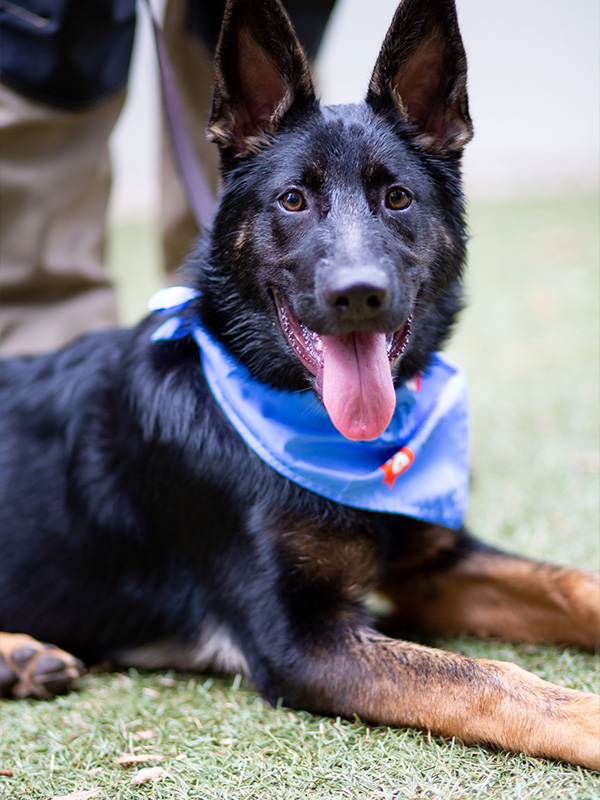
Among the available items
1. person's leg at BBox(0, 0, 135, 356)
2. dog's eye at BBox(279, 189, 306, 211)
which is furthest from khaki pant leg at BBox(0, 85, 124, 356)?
dog's eye at BBox(279, 189, 306, 211)

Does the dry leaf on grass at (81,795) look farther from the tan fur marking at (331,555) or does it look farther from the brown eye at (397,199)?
the brown eye at (397,199)

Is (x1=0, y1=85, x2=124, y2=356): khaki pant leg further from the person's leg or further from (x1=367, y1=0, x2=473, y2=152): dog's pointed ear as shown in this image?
(x1=367, y1=0, x2=473, y2=152): dog's pointed ear

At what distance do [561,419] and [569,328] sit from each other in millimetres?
1988

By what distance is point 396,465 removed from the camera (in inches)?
106

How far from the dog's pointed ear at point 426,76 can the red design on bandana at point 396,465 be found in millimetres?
1062

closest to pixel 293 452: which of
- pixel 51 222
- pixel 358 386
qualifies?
pixel 358 386

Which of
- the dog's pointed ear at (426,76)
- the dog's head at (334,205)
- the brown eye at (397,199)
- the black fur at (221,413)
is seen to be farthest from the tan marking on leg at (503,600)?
the dog's pointed ear at (426,76)

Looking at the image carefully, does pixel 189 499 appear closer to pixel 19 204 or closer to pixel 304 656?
pixel 304 656

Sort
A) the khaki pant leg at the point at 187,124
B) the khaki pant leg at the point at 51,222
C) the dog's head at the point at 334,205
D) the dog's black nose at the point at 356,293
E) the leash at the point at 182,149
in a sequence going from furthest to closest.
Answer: the khaki pant leg at the point at 187,124
the khaki pant leg at the point at 51,222
the leash at the point at 182,149
the dog's head at the point at 334,205
the dog's black nose at the point at 356,293

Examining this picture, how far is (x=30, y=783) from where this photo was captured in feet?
7.62

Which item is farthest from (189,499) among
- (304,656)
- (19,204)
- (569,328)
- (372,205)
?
(569,328)

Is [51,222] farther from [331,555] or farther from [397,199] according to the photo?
[331,555]

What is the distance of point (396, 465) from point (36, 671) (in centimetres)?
145

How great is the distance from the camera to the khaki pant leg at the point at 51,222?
3.89 metres
